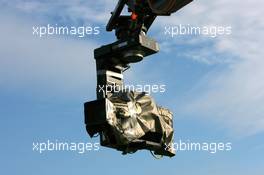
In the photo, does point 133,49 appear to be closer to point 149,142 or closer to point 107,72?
point 107,72

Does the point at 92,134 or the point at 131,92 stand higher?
the point at 131,92

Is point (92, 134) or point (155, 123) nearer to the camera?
point (92, 134)

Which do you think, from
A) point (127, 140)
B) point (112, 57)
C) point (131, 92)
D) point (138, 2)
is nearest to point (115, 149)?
point (127, 140)

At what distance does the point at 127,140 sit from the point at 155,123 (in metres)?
1.21

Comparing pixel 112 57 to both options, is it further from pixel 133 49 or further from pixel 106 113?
pixel 106 113

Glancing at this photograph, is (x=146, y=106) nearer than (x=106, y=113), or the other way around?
(x=106, y=113)

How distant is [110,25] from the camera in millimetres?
12781

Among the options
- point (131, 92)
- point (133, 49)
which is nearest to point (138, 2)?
point (133, 49)

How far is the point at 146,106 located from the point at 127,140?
1.17 m

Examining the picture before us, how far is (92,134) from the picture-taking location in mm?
11609

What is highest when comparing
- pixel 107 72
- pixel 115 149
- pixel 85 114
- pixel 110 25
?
pixel 110 25

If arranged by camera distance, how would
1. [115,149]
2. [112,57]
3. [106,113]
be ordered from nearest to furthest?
1. [106,113]
2. [115,149]
3. [112,57]

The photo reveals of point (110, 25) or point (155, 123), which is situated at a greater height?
point (110, 25)

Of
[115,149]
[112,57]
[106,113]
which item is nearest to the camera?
[106,113]
